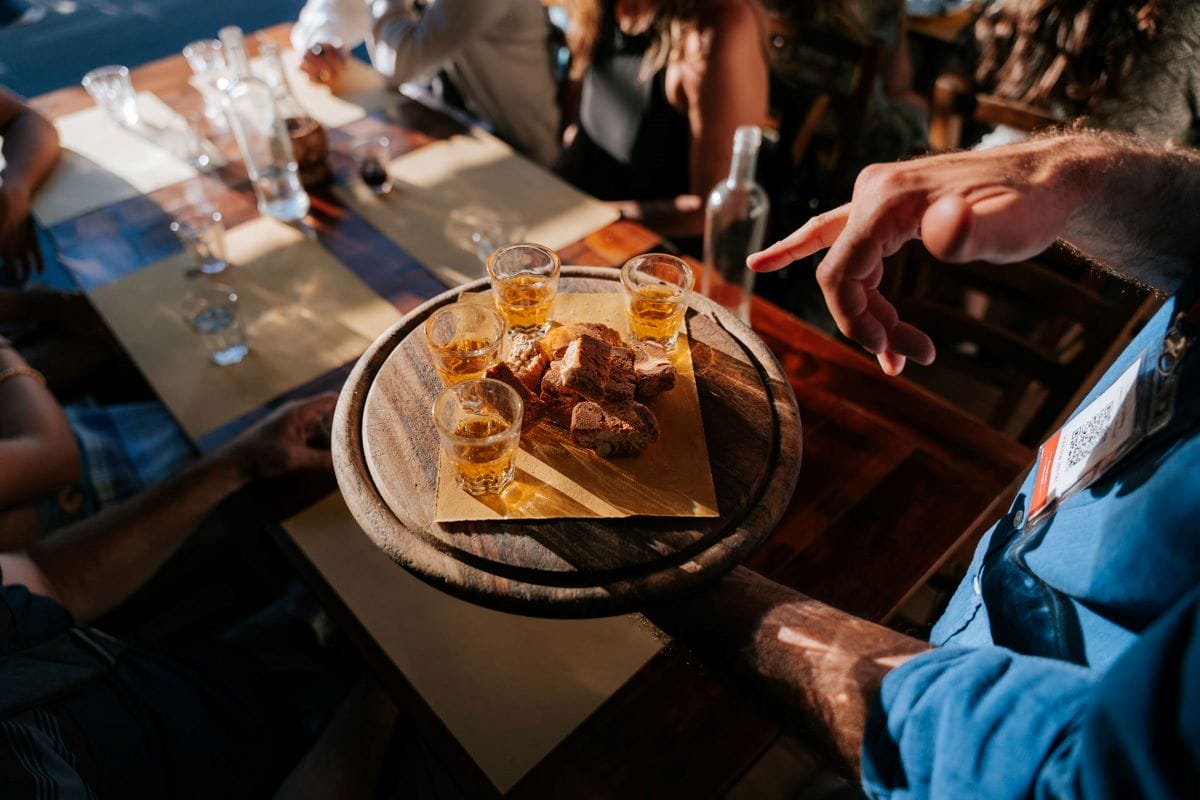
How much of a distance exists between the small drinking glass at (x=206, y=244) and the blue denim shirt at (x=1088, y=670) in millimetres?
1849

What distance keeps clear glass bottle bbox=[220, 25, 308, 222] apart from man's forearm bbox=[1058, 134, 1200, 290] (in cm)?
190

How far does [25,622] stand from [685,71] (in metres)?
2.09

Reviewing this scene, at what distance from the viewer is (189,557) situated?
1804mm

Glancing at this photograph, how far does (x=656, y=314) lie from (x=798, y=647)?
527mm

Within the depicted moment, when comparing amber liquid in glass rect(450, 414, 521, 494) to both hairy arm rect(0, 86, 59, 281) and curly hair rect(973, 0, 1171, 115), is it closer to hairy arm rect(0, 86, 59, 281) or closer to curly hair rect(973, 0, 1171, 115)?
hairy arm rect(0, 86, 59, 281)

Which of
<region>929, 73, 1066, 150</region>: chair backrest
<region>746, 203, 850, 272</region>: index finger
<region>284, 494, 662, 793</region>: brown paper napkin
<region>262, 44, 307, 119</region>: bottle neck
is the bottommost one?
<region>284, 494, 662, 793</region>: brown paper napkin

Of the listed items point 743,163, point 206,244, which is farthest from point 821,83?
point 206,244

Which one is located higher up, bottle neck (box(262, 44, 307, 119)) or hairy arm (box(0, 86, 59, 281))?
bottle neck (box(262, 44, 307, 119))

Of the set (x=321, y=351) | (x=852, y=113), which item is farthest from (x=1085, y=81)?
(x=321, y=351)

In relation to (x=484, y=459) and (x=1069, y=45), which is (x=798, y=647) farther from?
(x=1069, y=45)

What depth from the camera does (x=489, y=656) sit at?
3.83ft

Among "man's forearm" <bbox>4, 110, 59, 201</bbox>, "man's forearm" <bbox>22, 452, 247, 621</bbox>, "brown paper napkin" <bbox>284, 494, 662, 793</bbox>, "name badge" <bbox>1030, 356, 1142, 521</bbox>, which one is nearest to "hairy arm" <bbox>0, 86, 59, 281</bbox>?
"man's forearm" <bbox>4, 110, 59, 201</bbox>

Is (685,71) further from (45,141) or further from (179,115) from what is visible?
(45,141)

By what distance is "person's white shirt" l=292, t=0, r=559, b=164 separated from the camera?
2.58m
